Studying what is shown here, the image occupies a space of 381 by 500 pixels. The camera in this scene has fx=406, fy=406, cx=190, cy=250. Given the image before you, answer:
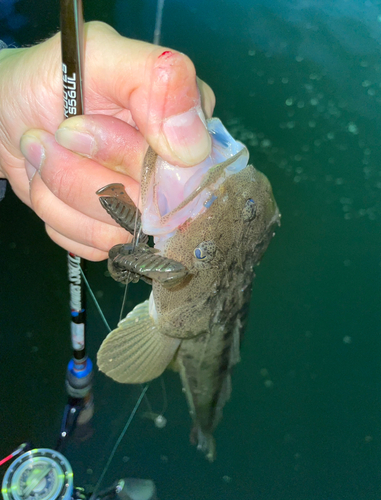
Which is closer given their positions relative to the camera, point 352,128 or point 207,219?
point 207,219

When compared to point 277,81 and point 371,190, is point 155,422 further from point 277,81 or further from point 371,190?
point 277,81

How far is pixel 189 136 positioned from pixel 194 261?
0.75ft

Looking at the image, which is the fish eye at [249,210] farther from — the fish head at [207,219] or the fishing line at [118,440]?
the fishing line at [118,440]

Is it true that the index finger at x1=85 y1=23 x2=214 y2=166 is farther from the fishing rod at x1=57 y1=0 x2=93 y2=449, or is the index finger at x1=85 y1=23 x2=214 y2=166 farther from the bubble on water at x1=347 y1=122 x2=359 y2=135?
the bubble on water at x1=347 y1=122 x2=359 y2=135

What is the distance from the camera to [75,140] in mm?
843

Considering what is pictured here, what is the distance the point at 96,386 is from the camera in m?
1.78

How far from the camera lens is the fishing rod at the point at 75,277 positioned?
2.16 feet

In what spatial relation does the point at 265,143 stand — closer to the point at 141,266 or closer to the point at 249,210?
the point at 249,210

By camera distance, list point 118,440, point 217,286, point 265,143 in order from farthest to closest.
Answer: point 265,143 → point 118,440 → point 217,286

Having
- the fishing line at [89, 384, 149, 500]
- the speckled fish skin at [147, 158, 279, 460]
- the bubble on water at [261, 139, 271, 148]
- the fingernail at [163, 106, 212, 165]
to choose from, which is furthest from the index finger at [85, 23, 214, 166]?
the bubble on water at [261, 139, 271, 148]

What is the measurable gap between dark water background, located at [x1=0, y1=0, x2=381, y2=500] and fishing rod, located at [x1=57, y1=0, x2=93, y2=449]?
0.07 meters

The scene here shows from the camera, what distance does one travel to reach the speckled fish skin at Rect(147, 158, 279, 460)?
0.75m

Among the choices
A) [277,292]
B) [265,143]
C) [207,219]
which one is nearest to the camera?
[207,219]

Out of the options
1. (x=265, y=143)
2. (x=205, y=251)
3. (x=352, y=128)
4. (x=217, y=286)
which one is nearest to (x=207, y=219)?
(x=205, y=251)
